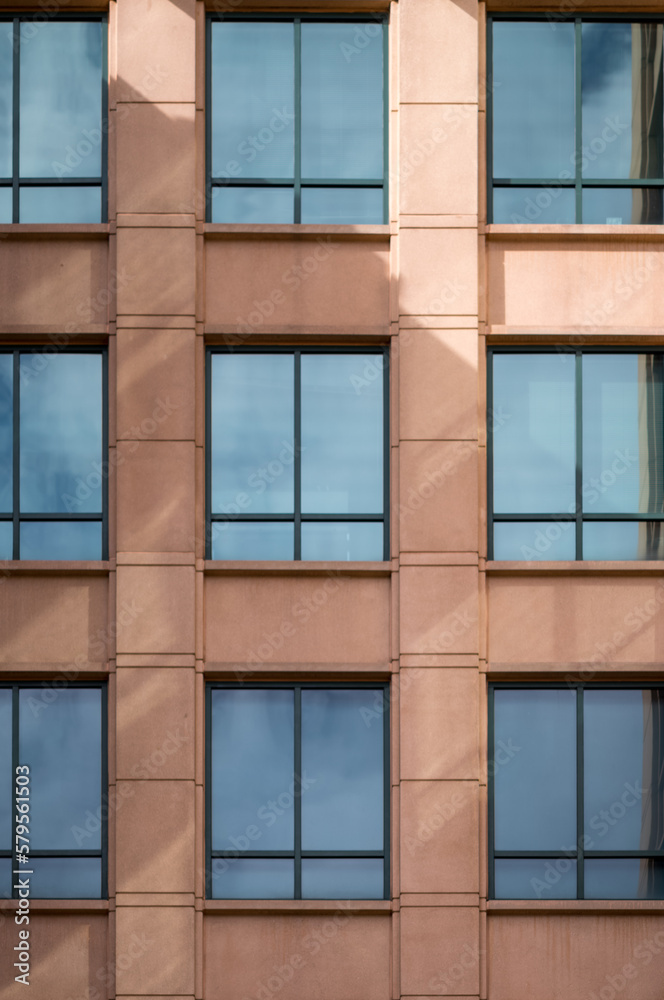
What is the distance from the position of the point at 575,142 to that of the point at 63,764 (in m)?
10.2

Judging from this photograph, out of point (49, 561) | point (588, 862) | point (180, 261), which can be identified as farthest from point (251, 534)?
point (588, 862)

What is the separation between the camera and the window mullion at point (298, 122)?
13.9 m

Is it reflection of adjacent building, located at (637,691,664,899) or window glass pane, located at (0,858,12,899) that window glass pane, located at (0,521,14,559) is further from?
reflection of adjacent building, located at (637,691,664,899)

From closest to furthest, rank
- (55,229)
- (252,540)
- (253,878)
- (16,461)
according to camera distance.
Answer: (253,878) → (55,229) → (252,540) → (16,461)

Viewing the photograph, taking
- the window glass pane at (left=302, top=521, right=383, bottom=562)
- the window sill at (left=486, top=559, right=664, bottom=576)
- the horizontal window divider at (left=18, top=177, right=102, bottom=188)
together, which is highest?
the horizontal window divider at (left=18, top=177, right=102, bottom=188)

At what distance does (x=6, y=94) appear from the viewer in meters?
14.1

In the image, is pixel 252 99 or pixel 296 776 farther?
pixel 252 99

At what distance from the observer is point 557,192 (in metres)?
14.1

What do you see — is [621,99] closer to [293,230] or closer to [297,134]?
[297,134]

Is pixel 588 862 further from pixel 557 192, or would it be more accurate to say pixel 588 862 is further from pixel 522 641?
pixel 557 192

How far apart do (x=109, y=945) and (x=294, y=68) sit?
36.3 feet

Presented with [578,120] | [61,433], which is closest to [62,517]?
[61,433]

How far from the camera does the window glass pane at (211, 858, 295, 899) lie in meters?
13.0

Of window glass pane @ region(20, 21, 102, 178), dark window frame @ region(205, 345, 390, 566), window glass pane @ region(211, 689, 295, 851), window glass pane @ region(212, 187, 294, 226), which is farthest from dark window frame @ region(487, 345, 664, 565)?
window glass pane @ region(20, 21, 102, 178)
